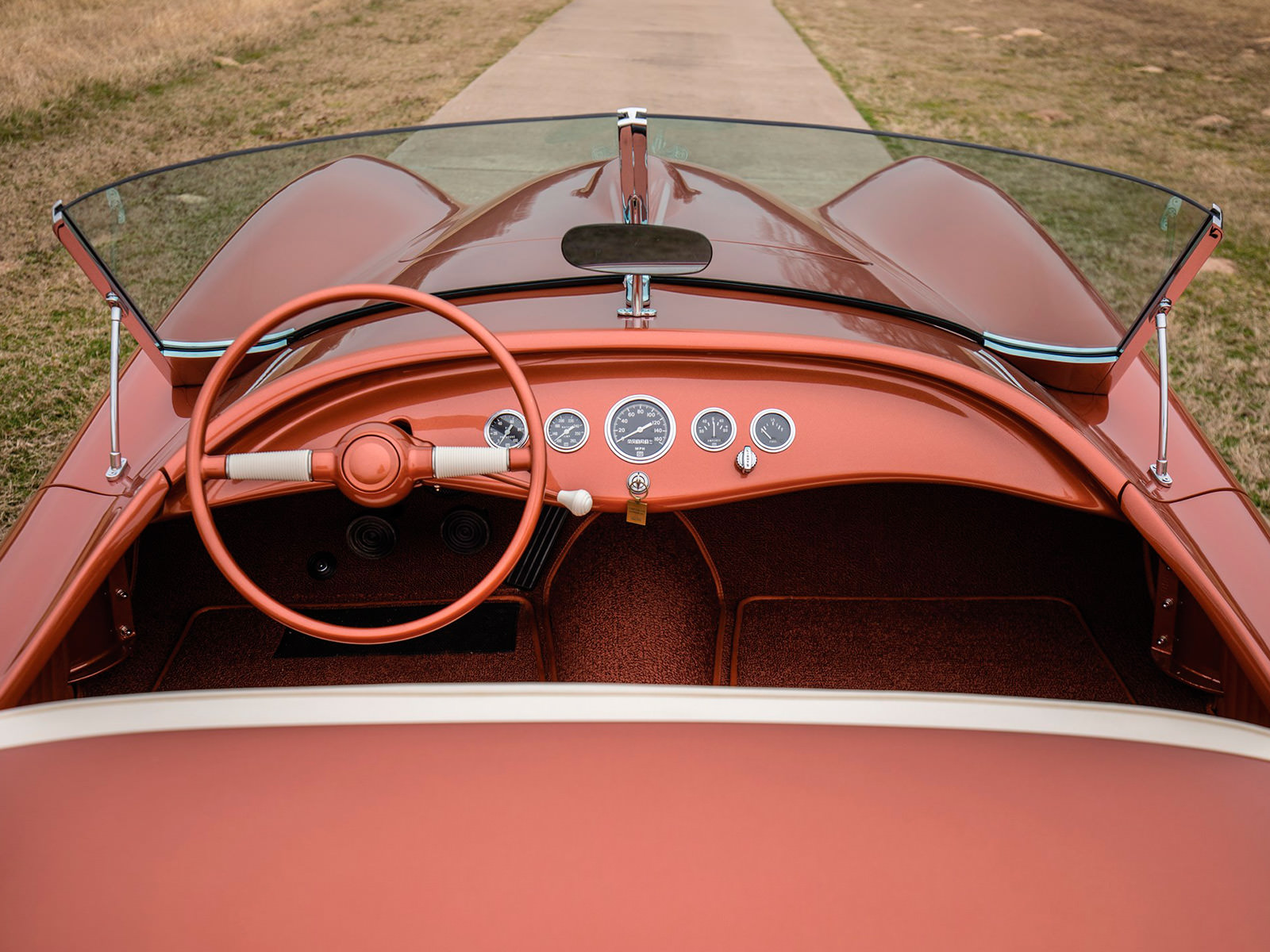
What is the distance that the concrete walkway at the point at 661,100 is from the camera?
2.58 m

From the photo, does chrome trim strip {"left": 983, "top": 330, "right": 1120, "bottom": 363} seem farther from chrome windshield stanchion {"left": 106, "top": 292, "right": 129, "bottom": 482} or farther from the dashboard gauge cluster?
chrome windshield stanchion {"left": 106, "top": 292, "right": 129, "bottom": 482}

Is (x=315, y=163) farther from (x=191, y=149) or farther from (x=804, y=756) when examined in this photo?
(x=191, y=149)

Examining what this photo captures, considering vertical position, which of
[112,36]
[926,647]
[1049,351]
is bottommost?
[926,647]

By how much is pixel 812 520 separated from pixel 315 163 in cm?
185

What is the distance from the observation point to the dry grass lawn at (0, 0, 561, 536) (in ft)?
12.5

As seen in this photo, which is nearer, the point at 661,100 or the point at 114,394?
the point at 114,394

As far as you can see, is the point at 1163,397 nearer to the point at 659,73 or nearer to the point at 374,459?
the point at 374,459

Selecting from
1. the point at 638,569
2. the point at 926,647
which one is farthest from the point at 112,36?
the point at 926,647

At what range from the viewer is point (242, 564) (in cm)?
257

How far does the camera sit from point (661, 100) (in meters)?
7.71

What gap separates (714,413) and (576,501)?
336mm

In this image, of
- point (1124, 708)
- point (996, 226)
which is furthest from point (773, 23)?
point (1124, 708)

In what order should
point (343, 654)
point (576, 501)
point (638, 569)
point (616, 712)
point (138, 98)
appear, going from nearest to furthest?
point (616, 712) → point (576, 501) → point (343, 654) → point (638, 569) → point (138, 98)

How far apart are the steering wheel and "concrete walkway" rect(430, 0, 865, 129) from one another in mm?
5107
